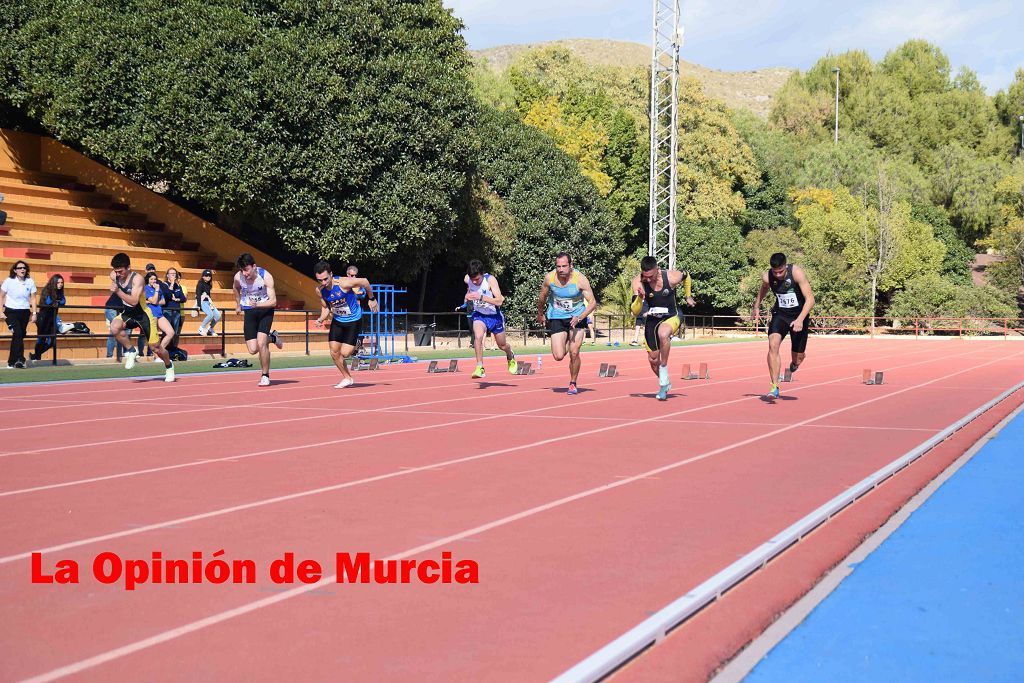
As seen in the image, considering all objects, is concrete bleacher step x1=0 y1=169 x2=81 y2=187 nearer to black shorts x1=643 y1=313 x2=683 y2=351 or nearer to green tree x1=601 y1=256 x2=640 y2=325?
green tree x1=601 y1=256 x2=640 y2=325

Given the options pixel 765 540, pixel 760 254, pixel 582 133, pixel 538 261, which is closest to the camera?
pixel 765 540

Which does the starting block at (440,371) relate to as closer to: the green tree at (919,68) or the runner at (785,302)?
the runner at (785,302)

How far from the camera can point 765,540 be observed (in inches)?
238

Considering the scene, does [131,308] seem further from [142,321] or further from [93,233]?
[93,233]

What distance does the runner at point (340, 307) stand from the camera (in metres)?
16.2

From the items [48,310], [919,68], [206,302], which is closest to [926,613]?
[48,310]

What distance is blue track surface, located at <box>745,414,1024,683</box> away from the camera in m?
3.89

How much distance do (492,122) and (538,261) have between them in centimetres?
676

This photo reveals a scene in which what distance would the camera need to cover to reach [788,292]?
49.5 feet

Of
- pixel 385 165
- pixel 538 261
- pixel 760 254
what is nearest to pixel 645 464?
pixel 385 165

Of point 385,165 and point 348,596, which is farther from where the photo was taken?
point 385,165

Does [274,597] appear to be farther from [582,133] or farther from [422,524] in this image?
[582,133]

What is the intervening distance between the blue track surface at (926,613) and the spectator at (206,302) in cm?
2199

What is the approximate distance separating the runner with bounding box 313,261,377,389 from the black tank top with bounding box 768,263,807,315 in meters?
6.02
